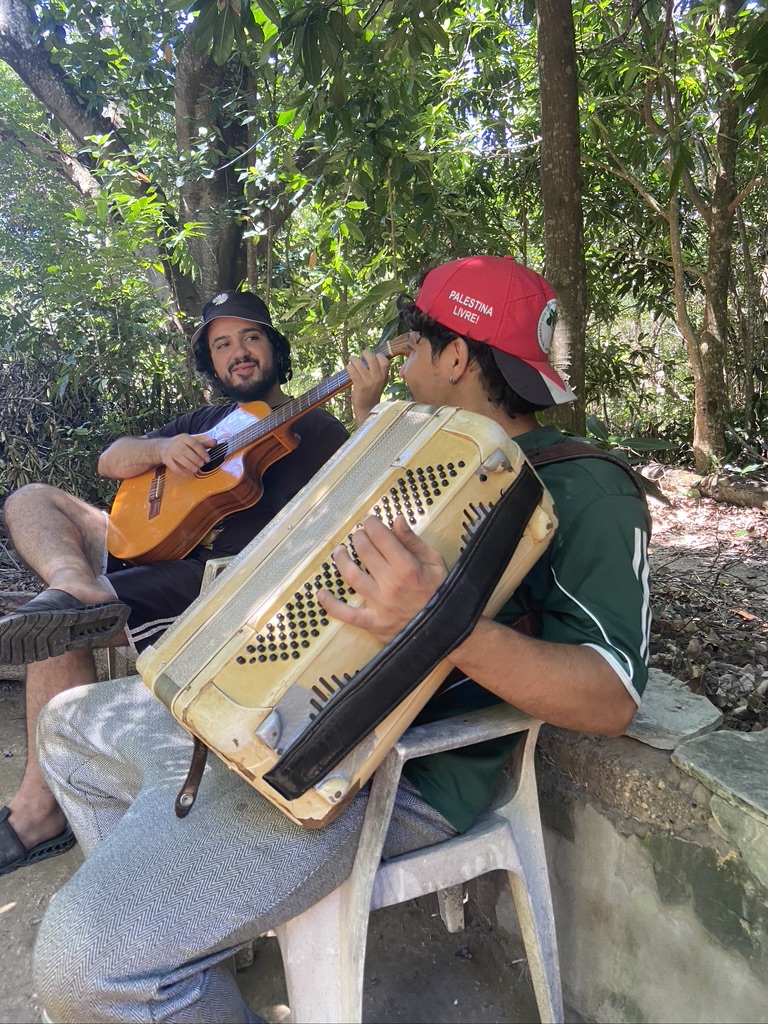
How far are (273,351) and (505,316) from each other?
1.77 metres

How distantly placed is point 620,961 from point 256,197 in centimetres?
411

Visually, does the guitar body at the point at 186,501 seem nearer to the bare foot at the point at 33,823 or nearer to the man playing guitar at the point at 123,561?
the man playing guitar at the point at 123,561

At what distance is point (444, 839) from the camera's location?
1.37 m

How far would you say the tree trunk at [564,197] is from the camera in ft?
8.06

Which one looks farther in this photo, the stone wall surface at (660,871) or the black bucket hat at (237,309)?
the black bucket hat at (237,309)

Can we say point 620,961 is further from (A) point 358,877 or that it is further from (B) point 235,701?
(B) point 235,701

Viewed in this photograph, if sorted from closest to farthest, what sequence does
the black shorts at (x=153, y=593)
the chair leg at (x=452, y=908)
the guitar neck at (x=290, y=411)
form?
the chair leg at (x=452, y=908) → the black shorts at (x=153, y=593) → the guitar neck at (x=290, y=411)

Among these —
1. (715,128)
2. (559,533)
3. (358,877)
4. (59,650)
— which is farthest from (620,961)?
(715,128)

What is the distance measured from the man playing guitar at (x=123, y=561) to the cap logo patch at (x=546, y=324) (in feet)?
2.27

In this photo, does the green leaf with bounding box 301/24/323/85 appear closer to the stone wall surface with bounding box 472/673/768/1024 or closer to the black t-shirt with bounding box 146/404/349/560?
the black t-shirt with bounding box 146/404/349/560

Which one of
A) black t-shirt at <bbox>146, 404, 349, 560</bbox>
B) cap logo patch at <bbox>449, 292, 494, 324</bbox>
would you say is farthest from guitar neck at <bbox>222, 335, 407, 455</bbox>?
cap logo patch at <bbox>449, 292, 494, 324</bbox>

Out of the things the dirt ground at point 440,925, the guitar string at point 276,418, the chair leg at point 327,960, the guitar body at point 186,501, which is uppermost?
the guitar string at point 276,418

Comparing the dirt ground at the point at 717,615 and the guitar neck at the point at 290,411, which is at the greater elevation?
the guitar neck at the point at 290,411

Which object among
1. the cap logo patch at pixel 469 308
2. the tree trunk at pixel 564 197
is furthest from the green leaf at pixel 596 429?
the cap logo patch at pixel 469 308
